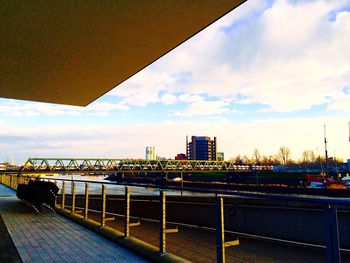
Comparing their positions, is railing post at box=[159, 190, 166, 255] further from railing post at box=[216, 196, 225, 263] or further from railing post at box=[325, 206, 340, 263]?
railing post at box=[325, 206, 340, 263]

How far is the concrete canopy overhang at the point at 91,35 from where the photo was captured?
4.38 meters

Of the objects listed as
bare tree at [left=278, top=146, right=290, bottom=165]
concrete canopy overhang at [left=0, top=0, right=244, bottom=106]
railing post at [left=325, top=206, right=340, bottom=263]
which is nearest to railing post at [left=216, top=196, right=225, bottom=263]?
railing post at [left=325, top=206, right=340, bottom=263]

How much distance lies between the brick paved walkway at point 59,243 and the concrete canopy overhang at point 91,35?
3.67 metres

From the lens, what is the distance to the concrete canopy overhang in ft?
14.4

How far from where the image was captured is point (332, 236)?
236cm

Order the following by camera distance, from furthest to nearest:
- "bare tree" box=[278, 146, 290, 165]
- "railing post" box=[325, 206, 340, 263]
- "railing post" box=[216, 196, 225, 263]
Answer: "bare tree" box=[278, 146, 290, 165]
"railing post" box=[216, 196, 225, 263]
"railing post" box=[325, 206, 340, 263]

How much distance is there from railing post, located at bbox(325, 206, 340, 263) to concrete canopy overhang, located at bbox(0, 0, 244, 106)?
3009mm

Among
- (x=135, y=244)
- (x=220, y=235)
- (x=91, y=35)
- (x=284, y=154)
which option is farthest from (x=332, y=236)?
(x=284, y=154)

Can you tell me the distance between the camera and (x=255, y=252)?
659cm

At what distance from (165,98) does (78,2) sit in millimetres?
16139

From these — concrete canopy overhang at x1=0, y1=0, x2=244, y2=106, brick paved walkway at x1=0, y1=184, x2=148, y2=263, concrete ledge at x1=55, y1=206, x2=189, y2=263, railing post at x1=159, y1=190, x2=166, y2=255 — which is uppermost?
concrete canopy overhang at x1=0, y1=0, x2=244, y2=106

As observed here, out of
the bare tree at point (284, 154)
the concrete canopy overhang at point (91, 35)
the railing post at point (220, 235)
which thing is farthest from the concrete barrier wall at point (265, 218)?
the bare tree at point (284, 154)

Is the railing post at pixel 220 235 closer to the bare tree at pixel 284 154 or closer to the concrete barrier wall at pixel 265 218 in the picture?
the concrete barrier wall at pixel 265 218

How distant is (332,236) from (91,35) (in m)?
4.85
